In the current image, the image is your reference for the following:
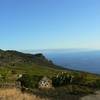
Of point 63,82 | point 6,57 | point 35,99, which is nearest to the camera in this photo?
point 35,99

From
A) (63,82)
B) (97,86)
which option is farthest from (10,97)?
(97,86)

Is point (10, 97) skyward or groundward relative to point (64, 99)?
skyward

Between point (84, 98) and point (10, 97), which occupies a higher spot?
point (10, 97)

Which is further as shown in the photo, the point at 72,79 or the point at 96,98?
the point at 72,79

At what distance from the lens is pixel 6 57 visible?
198m

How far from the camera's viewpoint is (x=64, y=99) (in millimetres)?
27891

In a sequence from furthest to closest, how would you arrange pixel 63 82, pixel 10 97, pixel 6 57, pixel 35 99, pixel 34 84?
pixel 6 57, pixel 63 82, pixel 34 84, pixel 35 99, pixel 10 97

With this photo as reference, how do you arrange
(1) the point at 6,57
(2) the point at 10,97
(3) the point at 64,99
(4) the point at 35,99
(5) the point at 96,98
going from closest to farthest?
(2) the point at 10,97 < (4) the point at 35,99 < (3) the point at 64,99 < (5) the point at 96,98 < (1) the point at 6,57

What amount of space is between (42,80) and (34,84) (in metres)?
1.65

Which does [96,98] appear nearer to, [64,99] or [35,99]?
[64,99]

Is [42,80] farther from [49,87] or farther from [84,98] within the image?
[84,98]

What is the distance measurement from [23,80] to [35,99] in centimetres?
1885

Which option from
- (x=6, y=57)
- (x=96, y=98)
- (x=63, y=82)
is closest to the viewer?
Result: (x=96, y=98)

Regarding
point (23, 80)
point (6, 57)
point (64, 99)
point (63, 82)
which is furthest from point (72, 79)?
point (6, 57)
